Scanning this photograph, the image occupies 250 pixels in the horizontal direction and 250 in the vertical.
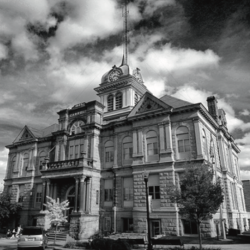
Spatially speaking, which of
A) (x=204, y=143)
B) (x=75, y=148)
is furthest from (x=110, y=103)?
(x=204, y=143)

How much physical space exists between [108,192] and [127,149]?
5574mm

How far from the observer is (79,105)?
35500mm

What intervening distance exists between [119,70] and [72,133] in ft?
45.7

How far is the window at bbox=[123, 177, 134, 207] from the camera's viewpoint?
2821 centimetres

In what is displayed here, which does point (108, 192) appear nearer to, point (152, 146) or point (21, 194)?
point (152, 146)

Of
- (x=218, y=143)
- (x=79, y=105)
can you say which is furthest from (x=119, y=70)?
(x=218, y=143)

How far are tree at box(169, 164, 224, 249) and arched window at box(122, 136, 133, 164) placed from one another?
37.7ft

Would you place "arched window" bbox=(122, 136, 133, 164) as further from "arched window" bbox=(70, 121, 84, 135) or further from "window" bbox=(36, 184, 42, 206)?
"window" bbox=(36, 184, 42, 206)

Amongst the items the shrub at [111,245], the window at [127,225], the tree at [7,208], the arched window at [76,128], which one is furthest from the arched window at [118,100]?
the shrub at [111,245]

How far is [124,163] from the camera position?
29.8 meters

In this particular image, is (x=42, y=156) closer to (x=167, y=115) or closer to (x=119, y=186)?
(x=119, y=186)

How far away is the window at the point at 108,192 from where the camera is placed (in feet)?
97.5

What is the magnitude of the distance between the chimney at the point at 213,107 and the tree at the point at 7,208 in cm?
2858

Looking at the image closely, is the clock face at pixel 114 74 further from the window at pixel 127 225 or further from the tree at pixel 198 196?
the tree at pixel 198 196
